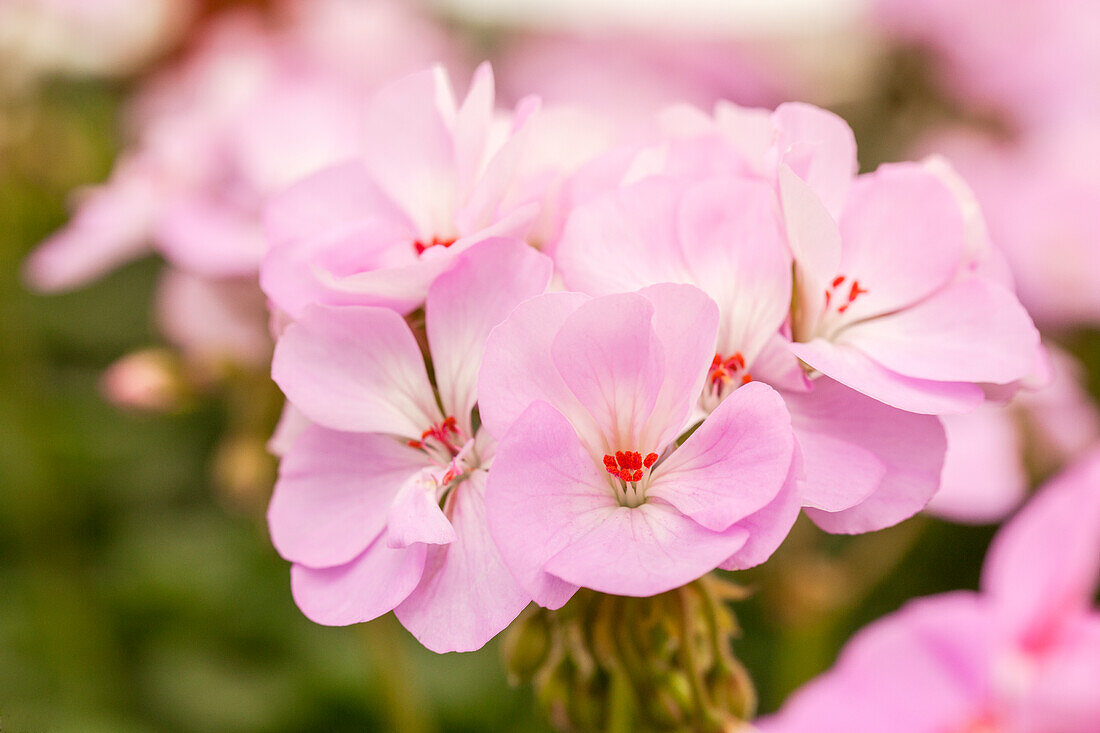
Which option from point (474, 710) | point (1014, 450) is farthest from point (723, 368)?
point (474, 710)

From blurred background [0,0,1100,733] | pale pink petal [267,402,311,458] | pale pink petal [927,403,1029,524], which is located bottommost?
blurred background [0,0,1100,733]

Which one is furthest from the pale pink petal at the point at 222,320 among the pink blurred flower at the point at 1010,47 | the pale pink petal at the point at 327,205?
the pink blurred flower at the point at 1010,47

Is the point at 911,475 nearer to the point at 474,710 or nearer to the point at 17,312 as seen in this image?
the point at 474,710

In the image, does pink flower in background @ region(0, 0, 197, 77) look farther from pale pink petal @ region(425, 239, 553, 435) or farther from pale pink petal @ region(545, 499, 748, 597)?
pale pink petal @ region(545, 499, 748, 597)

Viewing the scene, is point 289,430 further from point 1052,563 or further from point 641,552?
point 1052,563

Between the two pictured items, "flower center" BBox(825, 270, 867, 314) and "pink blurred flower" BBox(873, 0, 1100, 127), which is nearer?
"flower center" BBox(825, 270, 867, 314)

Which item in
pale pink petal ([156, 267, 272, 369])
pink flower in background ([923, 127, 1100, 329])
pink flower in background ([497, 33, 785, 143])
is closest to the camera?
pale pink petal ([156, 267, 272, 369])

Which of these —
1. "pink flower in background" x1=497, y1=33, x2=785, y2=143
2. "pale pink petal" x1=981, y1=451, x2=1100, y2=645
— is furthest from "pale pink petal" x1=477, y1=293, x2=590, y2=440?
"pink flower in background" x1=497, y1=33, x2=785, y2=143

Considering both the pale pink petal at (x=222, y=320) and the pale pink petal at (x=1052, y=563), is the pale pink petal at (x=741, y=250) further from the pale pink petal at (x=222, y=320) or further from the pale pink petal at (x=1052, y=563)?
the pale pink petal at (x=222, y=320)

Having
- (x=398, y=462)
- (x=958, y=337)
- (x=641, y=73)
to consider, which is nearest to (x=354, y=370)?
(x=398, y=462)
